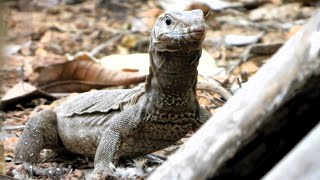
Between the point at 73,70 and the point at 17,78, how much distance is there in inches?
44.3

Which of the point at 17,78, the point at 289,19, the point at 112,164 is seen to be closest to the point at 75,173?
the point at 112,164

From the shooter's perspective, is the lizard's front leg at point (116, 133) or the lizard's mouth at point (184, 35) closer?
the lizard's mouth at point (184, 35)

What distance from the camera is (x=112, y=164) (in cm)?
456

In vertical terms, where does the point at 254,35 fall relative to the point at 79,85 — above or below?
below

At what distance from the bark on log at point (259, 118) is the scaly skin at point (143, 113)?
1.36 m

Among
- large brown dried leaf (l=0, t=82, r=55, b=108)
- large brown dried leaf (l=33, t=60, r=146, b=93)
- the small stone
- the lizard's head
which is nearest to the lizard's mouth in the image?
the lizard's head

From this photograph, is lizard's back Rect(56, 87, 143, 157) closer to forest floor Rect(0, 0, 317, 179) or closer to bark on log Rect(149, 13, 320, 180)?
forest floor Rect(0, 0, 317, 179)

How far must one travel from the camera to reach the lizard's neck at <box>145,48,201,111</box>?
4.43 meters

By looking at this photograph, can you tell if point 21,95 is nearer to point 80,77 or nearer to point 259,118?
point 80,77

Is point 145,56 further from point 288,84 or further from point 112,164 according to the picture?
point 288,84

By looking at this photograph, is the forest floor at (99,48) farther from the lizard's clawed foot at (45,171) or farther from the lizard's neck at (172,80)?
the lizard's neck at (172,80)

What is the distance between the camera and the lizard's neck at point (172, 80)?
4.43 m

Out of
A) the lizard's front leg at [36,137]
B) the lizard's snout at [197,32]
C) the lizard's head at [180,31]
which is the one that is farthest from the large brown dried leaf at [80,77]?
the lizard's snout at [197,32]

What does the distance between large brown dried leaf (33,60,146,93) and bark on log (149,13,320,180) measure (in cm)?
353
